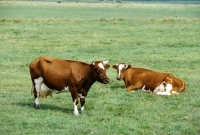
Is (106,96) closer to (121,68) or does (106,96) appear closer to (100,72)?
(121,68)

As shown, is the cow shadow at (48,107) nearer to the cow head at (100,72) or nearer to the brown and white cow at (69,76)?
the brown and white cow at (69,76)

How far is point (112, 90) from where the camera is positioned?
13.2m

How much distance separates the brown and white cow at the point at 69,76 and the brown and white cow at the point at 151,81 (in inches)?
110

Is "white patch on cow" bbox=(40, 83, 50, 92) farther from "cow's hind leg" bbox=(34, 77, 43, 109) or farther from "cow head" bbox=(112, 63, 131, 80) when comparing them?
"cow head" bbox=(112, 63, 131, 80)

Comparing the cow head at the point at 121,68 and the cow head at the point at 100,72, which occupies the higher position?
the cow head at the point at 100,72

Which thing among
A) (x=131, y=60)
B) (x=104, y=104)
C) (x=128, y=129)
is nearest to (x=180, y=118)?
(x=128, y=129)

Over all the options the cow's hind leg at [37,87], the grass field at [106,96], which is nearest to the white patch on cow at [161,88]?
the grass field at [106,96]

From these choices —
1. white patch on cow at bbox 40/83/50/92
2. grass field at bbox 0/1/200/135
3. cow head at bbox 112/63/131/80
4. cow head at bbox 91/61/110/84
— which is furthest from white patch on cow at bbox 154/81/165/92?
white patch on cow at bbox 40/83/50/92

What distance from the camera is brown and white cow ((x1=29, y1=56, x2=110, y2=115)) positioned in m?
10.2

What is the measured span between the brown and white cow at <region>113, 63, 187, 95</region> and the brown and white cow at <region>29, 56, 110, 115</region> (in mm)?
2795

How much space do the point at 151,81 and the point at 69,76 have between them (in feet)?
11.3

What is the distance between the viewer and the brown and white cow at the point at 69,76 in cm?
1018

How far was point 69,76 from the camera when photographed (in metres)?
10.3

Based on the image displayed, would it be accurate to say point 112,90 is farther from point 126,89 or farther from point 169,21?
point 169,21
